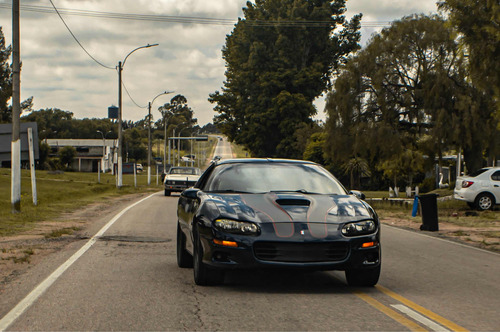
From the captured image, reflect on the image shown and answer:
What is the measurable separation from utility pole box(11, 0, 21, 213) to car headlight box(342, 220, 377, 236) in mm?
15210

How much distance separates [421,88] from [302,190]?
26487mm

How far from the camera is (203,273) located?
7727 mm

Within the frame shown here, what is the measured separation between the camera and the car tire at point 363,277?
308 inches

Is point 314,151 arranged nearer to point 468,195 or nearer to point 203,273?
point 468,195

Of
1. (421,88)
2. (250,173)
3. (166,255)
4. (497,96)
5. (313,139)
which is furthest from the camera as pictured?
(313,139)

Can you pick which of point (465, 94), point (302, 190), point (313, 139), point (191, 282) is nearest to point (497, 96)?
point (302, 190)

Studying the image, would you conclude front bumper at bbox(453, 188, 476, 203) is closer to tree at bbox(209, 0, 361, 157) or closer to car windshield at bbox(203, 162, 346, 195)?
car windshield at bbox(203, 162, 346, 195)

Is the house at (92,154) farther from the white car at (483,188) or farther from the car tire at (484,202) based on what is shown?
the car tire at (484,202)

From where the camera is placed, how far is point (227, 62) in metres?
80.4

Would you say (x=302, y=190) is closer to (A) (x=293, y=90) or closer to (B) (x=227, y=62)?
(A) (x=293, y=90)

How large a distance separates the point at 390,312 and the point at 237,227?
1.82 m

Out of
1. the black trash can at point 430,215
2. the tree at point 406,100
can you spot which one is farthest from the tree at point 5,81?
the black trash can at point 430,215

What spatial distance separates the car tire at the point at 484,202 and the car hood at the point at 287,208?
18.3 metres

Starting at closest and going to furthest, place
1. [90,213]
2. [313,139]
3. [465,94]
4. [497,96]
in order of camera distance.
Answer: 1. [497,96]
2. [90,213]
3. [465,94]
4. [313,139]
